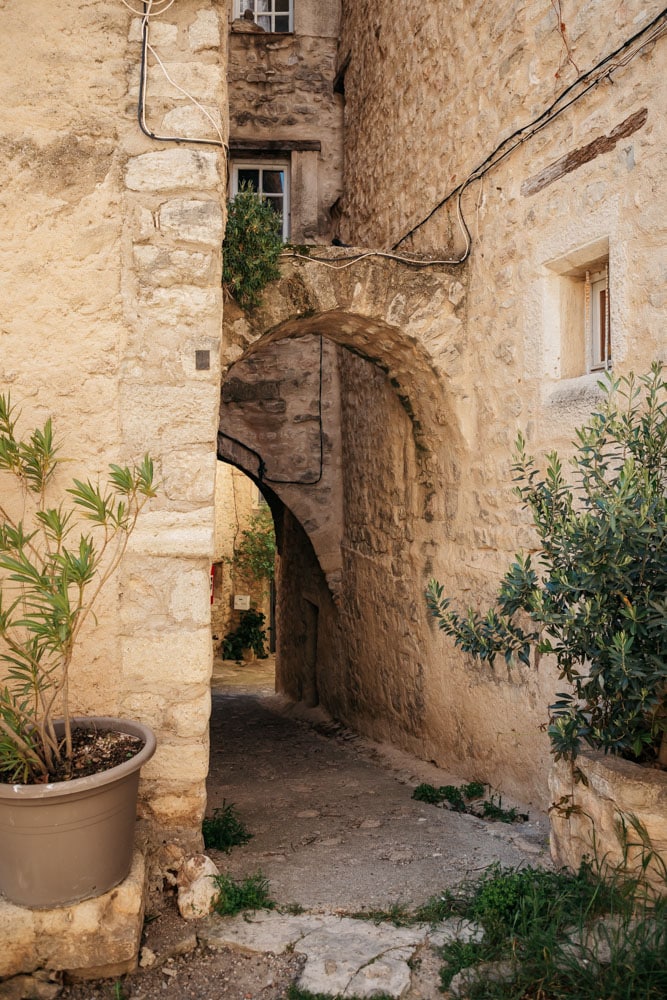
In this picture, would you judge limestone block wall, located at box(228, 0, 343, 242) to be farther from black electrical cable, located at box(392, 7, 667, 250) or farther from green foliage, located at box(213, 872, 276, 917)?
green foliage, located at box(213, 872, 276, 917)

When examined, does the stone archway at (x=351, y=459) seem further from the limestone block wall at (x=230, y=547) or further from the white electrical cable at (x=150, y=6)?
the limestone block wall at (x=230, y=547)

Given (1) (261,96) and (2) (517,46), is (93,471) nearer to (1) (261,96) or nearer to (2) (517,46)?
(2) (517,46)

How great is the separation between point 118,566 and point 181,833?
1.00 m

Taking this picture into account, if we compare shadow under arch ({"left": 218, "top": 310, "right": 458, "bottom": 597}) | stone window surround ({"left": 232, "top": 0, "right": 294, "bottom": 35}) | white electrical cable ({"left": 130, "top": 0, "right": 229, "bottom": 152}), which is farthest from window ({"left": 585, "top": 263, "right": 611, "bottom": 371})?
stone window surround ({"left": 232, "top": 0, "right": 294, "bottom": 35})

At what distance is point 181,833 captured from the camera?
293 cm

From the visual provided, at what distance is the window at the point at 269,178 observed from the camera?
813 cm

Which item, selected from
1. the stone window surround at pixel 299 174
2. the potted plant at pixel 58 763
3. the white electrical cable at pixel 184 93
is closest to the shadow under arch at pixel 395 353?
the white electrical cable at pixel 184 93

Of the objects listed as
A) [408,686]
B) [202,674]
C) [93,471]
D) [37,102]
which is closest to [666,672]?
[202,674]

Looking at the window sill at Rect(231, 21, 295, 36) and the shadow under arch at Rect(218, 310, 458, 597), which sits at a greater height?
the window sill at Rect(231, 21, 295, 36)

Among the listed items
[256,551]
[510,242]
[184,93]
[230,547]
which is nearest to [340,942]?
[184,93]

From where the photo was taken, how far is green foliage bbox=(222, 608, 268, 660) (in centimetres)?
1469

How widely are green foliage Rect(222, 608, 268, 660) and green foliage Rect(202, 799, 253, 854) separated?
11.2 metres

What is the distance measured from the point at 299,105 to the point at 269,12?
1.17 meters

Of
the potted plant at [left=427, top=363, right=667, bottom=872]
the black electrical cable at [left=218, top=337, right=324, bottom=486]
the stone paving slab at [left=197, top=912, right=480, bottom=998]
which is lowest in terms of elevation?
the stone paving slab at [left=197, top=912, right=480, bottom=998]
